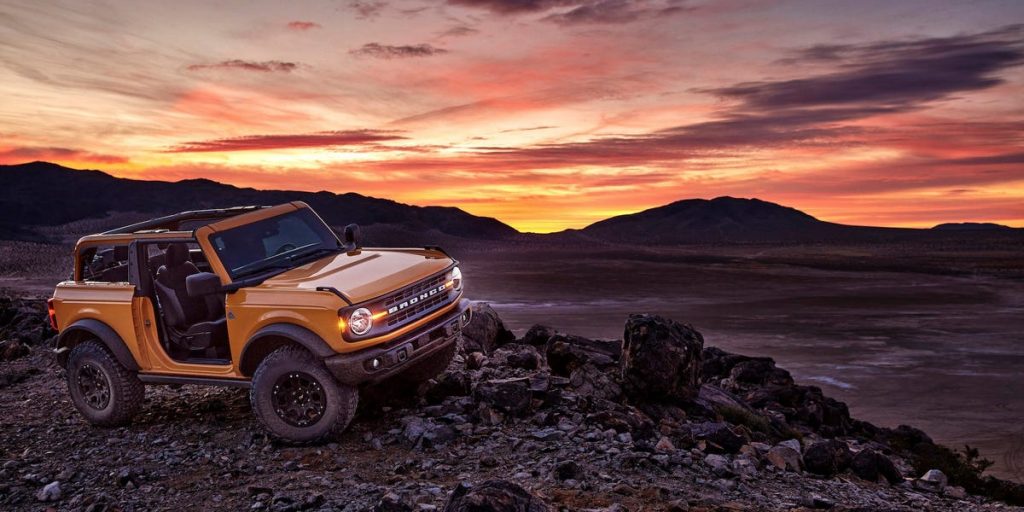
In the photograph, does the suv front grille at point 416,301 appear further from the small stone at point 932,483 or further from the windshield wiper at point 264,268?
the small stone at point 932,483

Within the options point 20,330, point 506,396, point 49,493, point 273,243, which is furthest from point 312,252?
point 20,330

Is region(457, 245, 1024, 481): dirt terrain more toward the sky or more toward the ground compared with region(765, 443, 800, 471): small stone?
more toward the ground

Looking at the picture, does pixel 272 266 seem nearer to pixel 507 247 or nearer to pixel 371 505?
pixel 371 505

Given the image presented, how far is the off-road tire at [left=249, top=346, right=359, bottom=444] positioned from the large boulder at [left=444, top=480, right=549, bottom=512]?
2975 millimetres

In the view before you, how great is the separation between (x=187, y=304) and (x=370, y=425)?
2728 mm

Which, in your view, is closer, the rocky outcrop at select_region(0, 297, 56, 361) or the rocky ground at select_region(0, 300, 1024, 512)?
the rocky ground at select_region(0, 300, 1024, 512)

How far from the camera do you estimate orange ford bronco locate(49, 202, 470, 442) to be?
8352 millimetres

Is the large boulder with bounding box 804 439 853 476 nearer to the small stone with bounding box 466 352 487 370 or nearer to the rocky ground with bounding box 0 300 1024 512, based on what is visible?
the rocky ground with bounding box 0 300 1024 512

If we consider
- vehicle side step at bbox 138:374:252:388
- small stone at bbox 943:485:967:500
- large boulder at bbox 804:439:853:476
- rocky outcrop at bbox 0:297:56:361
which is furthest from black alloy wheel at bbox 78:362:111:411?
small stone at bbox 943:485:967:500

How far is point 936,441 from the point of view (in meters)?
19.7

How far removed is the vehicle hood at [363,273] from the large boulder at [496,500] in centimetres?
304

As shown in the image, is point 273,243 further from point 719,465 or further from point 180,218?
point 719,465

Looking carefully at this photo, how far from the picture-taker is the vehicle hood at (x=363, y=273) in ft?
27.5

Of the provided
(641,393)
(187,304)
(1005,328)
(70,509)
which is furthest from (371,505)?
(1005,328)
